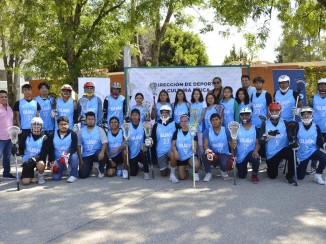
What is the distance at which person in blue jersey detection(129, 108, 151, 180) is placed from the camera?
841 cm

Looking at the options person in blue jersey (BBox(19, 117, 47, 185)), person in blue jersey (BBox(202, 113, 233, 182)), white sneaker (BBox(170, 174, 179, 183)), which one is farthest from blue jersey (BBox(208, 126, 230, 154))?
person in blue jersey (BBox(19, 117, 47, 185))

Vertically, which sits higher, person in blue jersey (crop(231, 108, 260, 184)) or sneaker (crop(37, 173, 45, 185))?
person in blue jersey (crop(231, 108, 260, 184))

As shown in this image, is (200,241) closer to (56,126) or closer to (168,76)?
(56,126)

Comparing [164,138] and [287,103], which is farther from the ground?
[287,103]

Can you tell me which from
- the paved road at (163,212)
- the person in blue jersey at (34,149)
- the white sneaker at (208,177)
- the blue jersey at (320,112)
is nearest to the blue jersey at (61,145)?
the person in blue jersey at (34,149)

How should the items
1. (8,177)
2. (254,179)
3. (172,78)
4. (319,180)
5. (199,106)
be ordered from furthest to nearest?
(172,78) < (199,106) < (8,177) < (254,179) < (319,180)

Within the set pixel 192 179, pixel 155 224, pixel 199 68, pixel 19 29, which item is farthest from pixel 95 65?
pixel 155 224

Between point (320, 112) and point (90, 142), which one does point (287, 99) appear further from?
point (90, 142)

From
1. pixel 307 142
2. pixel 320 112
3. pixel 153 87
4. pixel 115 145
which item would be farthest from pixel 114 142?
pixel 320 112

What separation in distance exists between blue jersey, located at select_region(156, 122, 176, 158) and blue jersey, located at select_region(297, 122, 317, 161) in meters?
→ 2.51

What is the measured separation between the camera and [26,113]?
8.70 m

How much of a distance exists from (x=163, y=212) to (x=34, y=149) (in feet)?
11.2

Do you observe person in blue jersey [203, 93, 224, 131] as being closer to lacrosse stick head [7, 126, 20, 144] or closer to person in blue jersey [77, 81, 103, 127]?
person in blue jersey [77, 81, 103, 127]

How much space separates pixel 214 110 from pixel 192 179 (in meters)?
1.69
